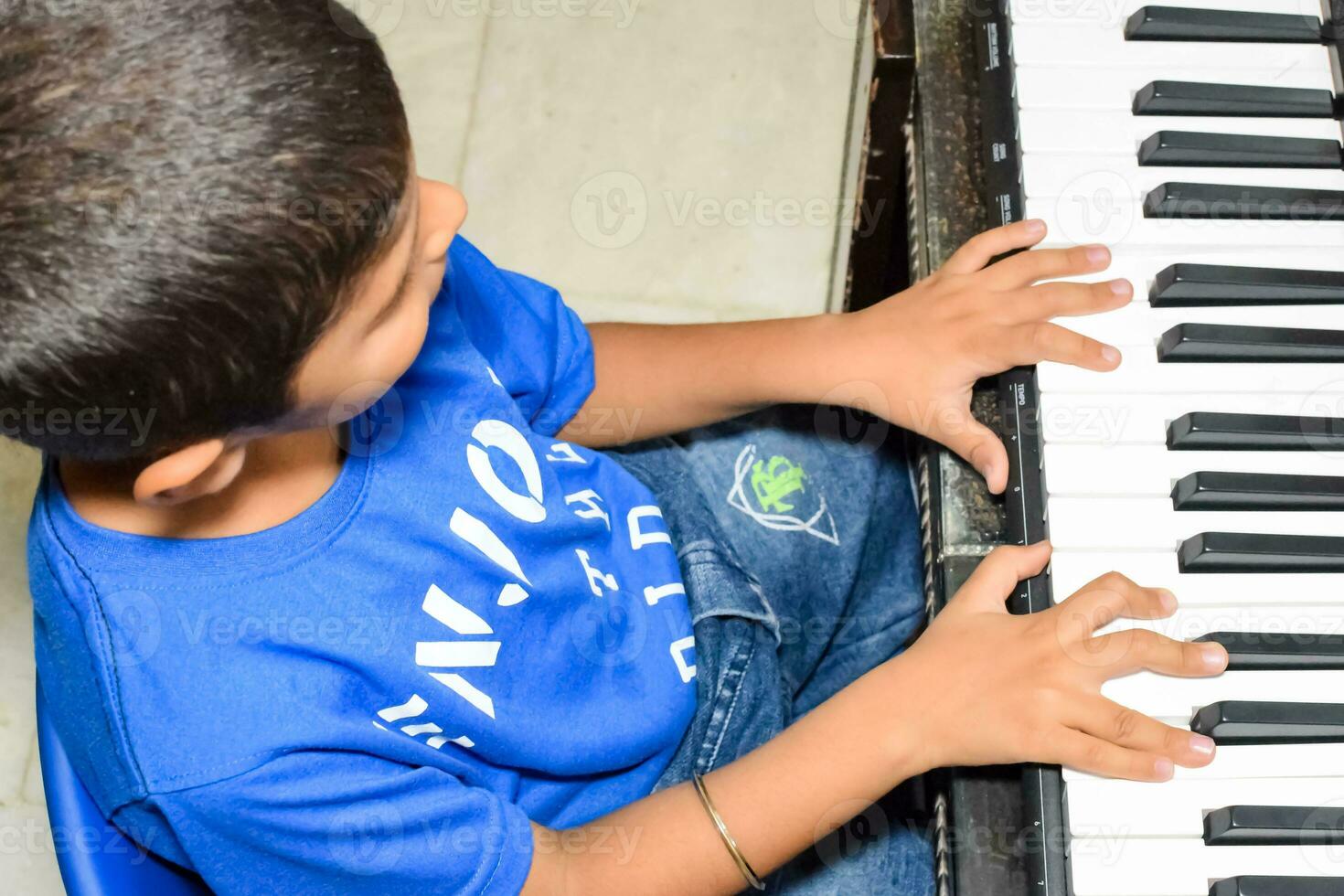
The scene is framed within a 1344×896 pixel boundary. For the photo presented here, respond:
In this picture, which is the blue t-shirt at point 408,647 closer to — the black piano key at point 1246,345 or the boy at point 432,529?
the boy at point 432,529

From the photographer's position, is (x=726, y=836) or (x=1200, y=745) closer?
(x=1200, y=745)

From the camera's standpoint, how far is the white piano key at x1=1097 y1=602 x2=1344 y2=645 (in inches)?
30.9

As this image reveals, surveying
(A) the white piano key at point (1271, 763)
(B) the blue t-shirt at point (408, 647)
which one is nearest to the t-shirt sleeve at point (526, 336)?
(B) the blue t-shirt at point (408, 647)

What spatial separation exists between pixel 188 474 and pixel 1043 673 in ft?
1.88

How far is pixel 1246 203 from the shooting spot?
883mm

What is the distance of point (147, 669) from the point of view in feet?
2.19

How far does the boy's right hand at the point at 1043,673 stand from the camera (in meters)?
0.76

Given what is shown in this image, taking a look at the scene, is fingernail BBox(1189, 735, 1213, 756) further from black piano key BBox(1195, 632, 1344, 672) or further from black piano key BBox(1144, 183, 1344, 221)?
black piano key BBox(1144, 183, 1344, 221)

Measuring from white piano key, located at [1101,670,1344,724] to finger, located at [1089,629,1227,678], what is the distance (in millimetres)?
10

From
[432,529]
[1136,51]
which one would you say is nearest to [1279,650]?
[1136,51]

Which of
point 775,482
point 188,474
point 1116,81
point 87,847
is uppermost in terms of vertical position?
point 1116,81

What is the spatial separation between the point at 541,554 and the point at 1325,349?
0.60 m

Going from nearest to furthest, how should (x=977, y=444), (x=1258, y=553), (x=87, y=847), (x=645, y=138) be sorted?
1. (x=87, y=847)
2. (x=1258, y=553)
3. (x=977, y=444)
4. (x=645, y=138)

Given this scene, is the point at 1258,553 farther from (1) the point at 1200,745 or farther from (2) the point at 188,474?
(2) the point at 188,474
